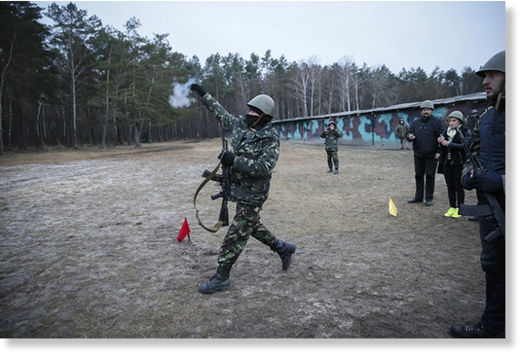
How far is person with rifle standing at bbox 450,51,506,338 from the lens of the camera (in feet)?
7.43

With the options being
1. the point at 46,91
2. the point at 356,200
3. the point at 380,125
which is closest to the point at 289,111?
the point at 380,125

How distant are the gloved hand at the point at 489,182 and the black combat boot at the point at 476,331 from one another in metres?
1.11

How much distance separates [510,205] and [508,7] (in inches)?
69.8

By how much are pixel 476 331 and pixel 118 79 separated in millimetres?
37617

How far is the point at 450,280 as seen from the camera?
11.1 ft

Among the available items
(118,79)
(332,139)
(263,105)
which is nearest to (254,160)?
(263,105)

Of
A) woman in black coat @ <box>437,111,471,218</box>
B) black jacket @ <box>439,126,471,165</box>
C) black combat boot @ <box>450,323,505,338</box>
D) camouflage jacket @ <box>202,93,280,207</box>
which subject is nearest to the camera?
black combat boot @ <box>450,323,505,338</box>

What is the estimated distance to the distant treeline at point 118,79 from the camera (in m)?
25.8

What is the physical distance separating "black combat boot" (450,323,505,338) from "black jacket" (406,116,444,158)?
480 cm

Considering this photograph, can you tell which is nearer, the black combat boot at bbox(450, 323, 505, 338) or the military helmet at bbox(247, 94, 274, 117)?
the black combat boot at bbox(450, 323, 505, 338)

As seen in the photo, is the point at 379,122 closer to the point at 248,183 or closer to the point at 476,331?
the point at 248,183

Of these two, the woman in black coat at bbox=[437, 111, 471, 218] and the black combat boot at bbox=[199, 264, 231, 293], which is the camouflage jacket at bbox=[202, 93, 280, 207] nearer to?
the black combat boot at bbox=[199, 264, 231, 293]

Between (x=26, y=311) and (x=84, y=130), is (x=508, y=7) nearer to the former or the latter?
(x=26, y=311)

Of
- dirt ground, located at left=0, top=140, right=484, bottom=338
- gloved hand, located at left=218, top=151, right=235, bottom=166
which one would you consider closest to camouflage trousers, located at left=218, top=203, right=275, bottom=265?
dirt ground, located at left=0, top=140, right=484, bottom=338
